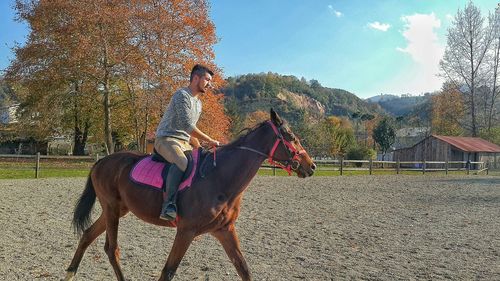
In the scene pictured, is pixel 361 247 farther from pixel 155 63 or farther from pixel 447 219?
pixel 155 63

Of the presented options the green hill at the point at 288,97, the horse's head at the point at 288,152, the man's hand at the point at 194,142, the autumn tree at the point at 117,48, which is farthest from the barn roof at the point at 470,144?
the green hill at the point at 288,97

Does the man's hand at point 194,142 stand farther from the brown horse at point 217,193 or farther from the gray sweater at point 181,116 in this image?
the brown horse at point 217,193

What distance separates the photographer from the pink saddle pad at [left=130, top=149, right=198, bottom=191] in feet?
15.3

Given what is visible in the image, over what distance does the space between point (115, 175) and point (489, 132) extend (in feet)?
204

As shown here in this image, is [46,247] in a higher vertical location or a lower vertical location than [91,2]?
lower

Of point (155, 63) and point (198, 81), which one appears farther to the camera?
point (155, 63)

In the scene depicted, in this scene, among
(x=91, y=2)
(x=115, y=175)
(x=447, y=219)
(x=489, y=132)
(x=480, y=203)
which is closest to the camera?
(x=115, y=175)

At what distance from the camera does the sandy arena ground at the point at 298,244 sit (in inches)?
231

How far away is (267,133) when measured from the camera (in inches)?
193

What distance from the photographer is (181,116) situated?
4848 mm

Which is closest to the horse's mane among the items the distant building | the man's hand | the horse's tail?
the man's hand

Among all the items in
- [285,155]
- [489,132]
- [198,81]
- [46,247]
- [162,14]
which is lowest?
[46,247]

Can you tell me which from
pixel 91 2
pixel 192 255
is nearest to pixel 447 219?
pixel 192 255

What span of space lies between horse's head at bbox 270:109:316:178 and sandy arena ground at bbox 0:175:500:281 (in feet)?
5.67
